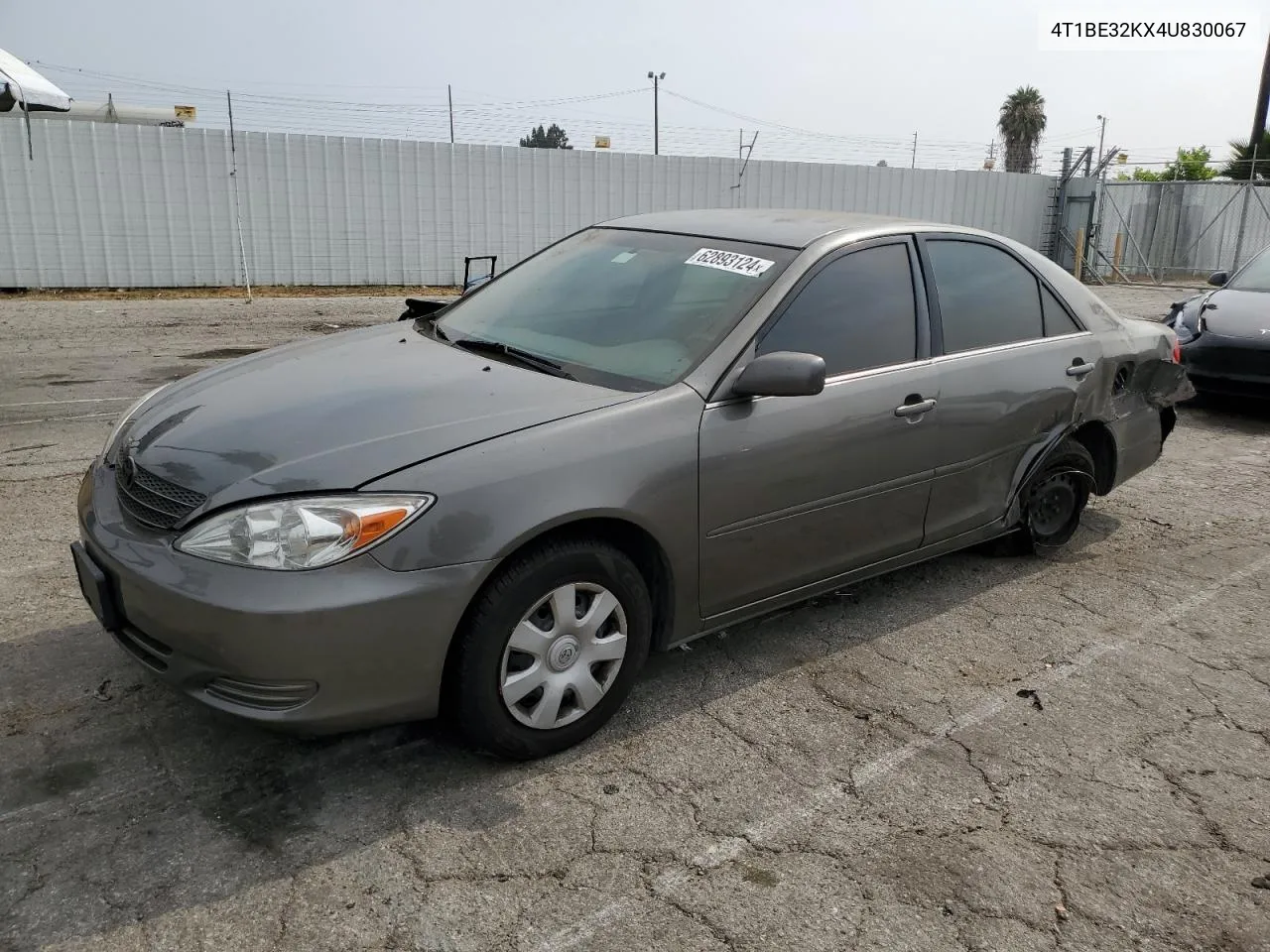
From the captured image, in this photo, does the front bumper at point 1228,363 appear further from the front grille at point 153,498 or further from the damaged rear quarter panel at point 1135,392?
the front grille at point 153,498

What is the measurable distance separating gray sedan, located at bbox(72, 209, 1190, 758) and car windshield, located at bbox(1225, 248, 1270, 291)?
5.23 metres

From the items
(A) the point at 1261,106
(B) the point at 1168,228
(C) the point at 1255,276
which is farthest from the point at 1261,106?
(C) the point at 1255,276

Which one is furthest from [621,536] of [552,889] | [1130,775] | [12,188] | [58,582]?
[12,188]

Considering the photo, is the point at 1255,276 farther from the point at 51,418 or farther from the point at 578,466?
the point at 51,418

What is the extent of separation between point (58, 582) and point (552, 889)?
9.11 ft

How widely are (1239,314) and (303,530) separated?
8.09 metres

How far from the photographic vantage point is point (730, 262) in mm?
3785

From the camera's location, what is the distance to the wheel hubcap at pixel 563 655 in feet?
9.59

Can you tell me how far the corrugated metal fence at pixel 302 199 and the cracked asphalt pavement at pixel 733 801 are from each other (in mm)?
13378

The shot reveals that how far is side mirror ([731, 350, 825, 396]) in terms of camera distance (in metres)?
3.27

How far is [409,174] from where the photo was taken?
18.1 meters

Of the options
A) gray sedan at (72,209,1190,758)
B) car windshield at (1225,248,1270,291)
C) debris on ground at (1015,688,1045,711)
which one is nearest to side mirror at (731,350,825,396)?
gray sedan at (72,209,1190,758)

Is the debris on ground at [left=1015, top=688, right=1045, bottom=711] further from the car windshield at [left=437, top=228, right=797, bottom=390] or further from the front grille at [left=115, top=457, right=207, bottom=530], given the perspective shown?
the front grille at [left=115, top=457, right=207, bottom=530]

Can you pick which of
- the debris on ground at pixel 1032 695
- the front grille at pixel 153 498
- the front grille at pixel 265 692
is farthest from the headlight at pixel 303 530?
the debris on ground at pixel 1032 695
